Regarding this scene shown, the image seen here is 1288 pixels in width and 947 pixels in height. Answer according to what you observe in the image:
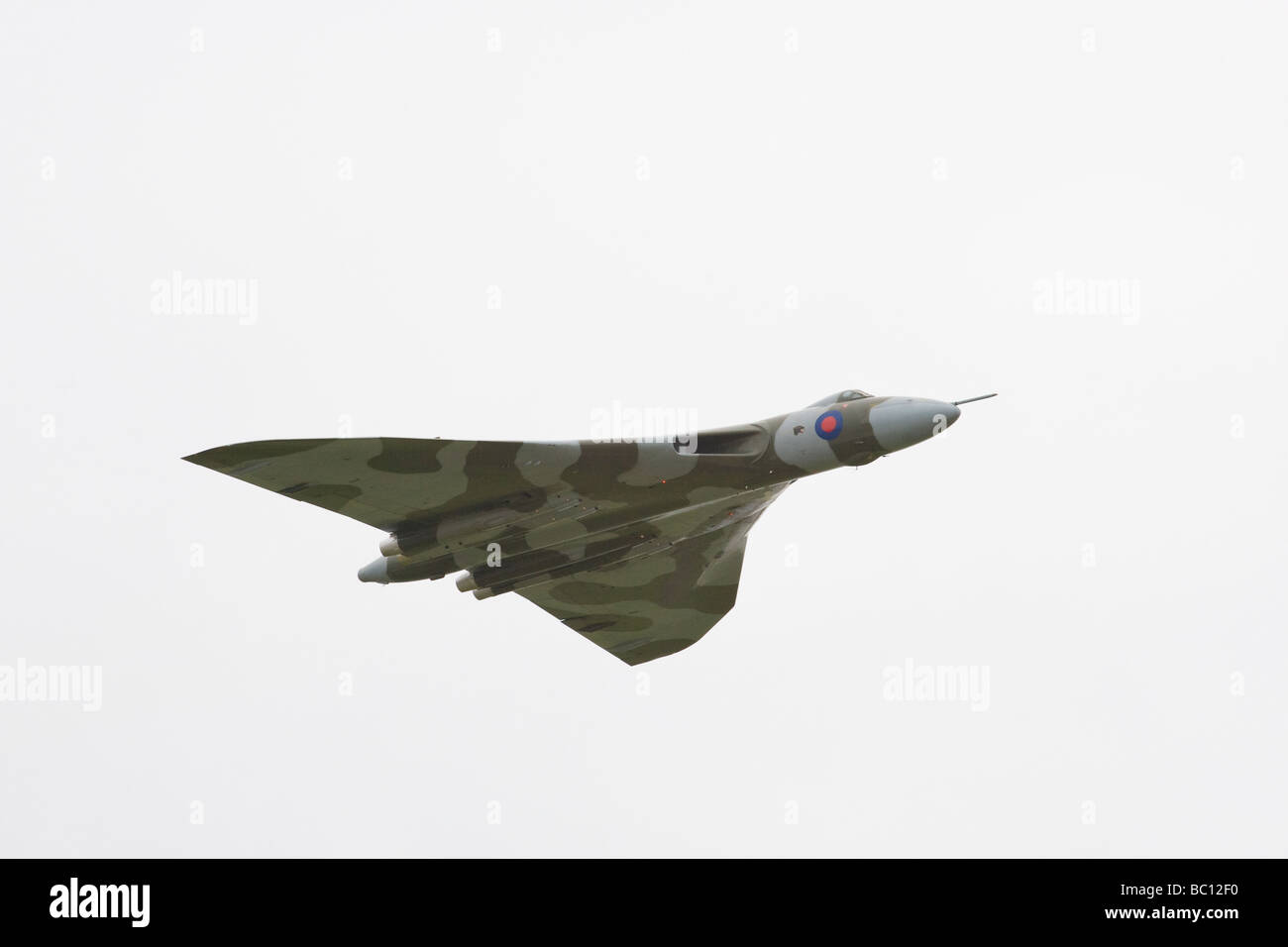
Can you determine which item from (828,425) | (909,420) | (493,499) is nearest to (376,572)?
(493,499)

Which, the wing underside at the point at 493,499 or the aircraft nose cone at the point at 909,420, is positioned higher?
the aircraft nose cone at the point at 909,420

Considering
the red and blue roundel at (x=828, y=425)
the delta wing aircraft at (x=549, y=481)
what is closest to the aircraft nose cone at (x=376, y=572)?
the delta wing aircraft at (x=549, y=481)

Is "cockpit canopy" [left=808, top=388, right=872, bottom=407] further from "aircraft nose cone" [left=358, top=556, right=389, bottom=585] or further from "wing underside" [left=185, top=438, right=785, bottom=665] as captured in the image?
"aircraft nose cone" [left=358, top=556, right=389, bottom=585]

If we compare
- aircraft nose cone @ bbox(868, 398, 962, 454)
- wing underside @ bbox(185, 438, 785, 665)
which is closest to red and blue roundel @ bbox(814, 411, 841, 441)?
aircraft nose cone @ bbox(868, 398, 962, 454)

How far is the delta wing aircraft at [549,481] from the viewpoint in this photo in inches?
926

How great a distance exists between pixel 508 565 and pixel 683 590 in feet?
20.3

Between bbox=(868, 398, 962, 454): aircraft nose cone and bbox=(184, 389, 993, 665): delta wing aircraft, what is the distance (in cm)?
2

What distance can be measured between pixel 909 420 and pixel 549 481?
5981 mm

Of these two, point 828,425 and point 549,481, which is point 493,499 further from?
point 828,425

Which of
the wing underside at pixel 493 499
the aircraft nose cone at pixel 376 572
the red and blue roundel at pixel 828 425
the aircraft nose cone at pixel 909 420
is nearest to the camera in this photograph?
the aircraft nose cone at pixel 909 420

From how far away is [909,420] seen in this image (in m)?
23.0

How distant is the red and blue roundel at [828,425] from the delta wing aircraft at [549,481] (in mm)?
18

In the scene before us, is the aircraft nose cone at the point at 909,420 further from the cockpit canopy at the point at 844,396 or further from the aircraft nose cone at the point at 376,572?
the aircraft nose cone at the point at 376,572
